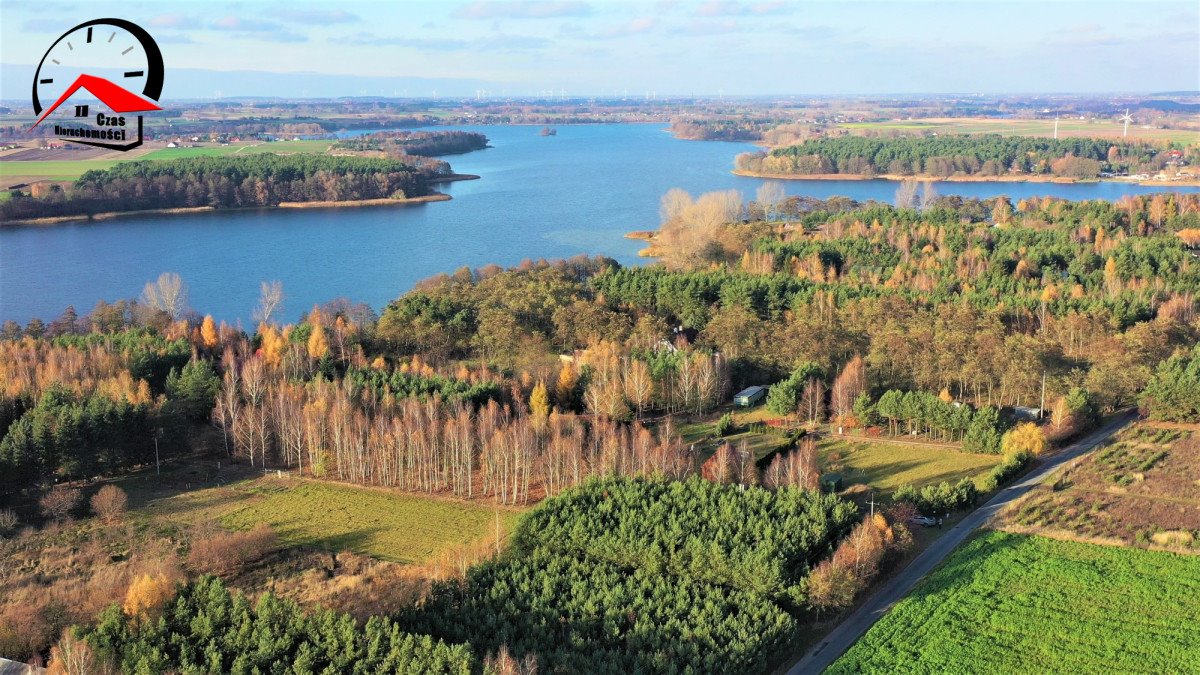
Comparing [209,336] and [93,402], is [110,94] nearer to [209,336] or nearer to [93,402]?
[209,336]

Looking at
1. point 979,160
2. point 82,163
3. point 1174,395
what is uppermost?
point 979,160

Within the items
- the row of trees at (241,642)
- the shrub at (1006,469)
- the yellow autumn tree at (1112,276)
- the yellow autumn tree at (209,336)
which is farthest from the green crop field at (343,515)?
the yellow autumn tree at (1112,276)

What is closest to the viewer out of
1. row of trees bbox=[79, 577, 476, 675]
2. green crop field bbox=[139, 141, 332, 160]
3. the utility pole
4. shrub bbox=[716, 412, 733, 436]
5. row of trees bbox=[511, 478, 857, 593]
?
row of trees bbox=[79, 577, 476, 675]

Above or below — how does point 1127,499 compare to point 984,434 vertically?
below

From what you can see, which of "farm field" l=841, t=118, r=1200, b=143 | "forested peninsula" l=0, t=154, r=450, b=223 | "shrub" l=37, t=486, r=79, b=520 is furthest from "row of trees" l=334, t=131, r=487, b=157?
"shrub" l=37, t=486, r=79, b=520

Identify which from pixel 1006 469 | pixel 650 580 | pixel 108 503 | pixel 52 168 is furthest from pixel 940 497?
pixel 52 168

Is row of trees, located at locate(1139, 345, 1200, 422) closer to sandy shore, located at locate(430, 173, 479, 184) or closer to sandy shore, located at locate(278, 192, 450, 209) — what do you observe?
sandy shore, located at locate(278, 192, 450, 209)

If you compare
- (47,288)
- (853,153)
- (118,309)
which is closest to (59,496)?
(118,309)
